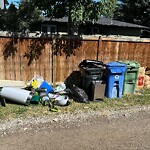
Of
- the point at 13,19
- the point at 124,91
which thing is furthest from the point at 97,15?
the point at 13,19

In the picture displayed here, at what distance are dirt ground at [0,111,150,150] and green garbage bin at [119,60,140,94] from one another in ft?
7.82

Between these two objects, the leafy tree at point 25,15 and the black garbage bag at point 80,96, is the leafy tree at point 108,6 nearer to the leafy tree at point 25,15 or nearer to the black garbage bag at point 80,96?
the black garbage bag at point 80,96

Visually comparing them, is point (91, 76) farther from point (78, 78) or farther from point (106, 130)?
point (106, 130)

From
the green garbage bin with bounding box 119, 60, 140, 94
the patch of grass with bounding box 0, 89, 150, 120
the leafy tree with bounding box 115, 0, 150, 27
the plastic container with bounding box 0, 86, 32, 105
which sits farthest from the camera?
the leafy tree with bounding box 115, 0, 150, 27

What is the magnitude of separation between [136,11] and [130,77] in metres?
24.2

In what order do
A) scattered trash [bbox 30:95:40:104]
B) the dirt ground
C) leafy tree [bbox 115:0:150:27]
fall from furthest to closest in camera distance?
leafy tree [bbox 115:0:150:27]
scattered trash [bbox 30:95:40:104]
the dirt ground

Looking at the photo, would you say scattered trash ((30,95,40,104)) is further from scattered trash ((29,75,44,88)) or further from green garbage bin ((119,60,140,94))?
green garbage bin ((119,60,140,94))

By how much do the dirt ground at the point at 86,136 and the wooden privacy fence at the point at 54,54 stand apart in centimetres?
306

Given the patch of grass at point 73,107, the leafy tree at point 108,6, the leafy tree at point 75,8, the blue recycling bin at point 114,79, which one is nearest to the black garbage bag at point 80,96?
the patch of grass at point 73,107

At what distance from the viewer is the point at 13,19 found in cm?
1536

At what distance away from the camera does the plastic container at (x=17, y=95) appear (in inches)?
261

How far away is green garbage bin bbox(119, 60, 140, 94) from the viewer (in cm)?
810

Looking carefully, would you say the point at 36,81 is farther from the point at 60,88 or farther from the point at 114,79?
the point at 114,79

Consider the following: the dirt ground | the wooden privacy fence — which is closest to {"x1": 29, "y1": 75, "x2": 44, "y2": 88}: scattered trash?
the wooden privacy fence
